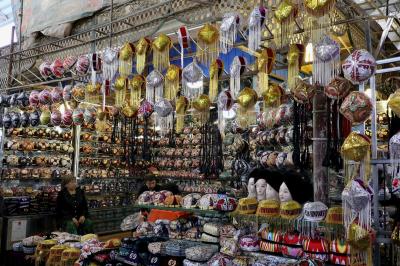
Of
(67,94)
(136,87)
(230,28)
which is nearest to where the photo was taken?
(230,28)

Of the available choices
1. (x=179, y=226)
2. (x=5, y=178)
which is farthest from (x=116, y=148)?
(x=179, y=226)

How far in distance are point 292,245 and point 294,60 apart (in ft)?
3.59

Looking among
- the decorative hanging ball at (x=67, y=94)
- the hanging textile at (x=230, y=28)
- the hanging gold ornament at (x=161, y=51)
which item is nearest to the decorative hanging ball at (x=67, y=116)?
the decorative hanging ball at (x=67, y=94)

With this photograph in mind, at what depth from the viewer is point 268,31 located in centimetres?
275

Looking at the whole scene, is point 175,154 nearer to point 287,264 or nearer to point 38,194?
point 38,194

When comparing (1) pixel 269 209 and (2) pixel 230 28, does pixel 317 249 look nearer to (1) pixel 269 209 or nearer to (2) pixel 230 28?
(1) pixel 269 209

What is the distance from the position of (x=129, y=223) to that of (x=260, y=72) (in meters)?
1.72

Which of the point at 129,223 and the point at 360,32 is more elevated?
the point at 360,32

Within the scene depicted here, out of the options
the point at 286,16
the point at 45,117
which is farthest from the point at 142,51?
the point at 45,117

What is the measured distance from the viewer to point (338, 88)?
2.08 meters

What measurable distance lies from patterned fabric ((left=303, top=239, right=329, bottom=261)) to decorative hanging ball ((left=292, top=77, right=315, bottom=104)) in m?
0.83

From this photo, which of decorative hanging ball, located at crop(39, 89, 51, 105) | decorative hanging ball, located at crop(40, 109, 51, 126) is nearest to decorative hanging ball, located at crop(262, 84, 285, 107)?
decorative hanging ball, located at crop(39, 89, 51, 105)

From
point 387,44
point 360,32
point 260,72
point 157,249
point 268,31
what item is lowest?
point 157,249

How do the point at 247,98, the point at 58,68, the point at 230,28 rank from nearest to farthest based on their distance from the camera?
the point at 230,28 < the point at 247,98 < the point at 58,68
